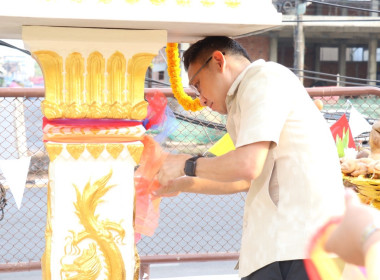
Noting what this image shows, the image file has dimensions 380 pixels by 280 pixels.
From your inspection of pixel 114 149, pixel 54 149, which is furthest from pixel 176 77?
pixel 54 149

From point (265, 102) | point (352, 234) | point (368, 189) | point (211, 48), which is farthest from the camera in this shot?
point (368, 189)

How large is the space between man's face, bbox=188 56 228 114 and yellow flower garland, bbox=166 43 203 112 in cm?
28

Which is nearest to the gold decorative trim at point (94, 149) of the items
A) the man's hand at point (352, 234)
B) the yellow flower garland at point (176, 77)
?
the yellow flower garland at point (176, 77)

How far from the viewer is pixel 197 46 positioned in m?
1.91

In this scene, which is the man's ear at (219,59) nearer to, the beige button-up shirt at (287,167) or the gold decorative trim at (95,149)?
the beige button-up shirt at (287,167)

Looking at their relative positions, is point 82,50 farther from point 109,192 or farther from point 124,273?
point 124,273

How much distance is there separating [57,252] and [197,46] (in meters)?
0.76

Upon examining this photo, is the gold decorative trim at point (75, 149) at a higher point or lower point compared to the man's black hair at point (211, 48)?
lower

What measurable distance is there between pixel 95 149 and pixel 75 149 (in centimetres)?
6

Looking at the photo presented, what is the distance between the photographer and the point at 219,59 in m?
1.84

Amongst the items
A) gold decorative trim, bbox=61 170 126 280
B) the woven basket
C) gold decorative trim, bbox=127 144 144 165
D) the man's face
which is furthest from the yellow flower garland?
the woven basket

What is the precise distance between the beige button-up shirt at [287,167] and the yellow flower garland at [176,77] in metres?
0.45

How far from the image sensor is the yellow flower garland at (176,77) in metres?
2.22

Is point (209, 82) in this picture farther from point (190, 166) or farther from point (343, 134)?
point (343, 134)
